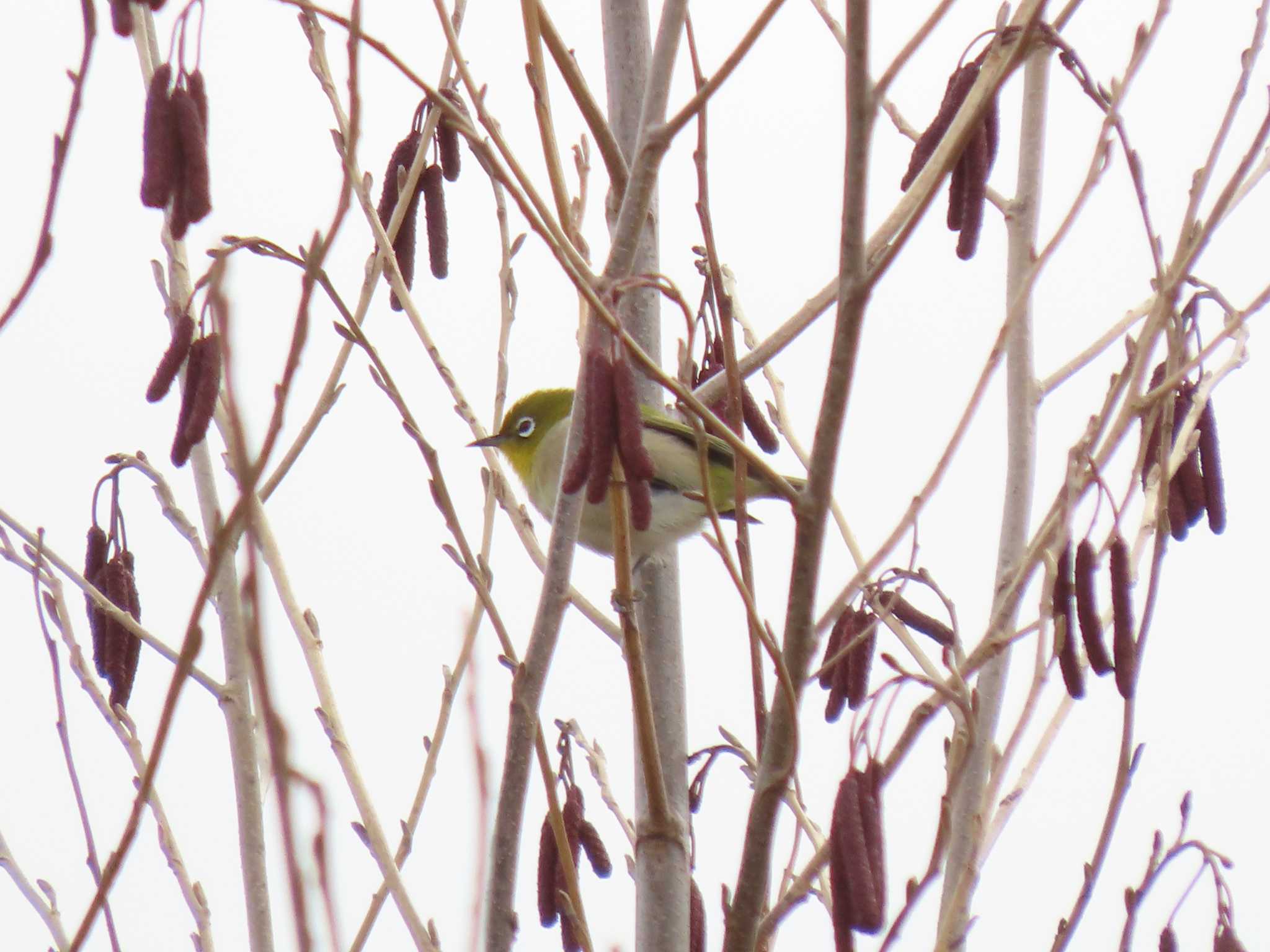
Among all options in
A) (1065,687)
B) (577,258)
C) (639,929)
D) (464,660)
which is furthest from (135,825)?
(1065,687)

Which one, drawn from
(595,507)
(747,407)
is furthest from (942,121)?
(595,507)

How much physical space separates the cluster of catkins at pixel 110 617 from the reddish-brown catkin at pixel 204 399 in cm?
71

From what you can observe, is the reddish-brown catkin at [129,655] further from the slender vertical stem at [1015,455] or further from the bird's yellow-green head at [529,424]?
the bird's yellow-green head at [529,424]

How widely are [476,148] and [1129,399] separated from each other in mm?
1027

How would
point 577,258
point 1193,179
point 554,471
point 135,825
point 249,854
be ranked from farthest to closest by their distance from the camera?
point 554,471
point 249,854
point 1193,179
point 577,258
point 135,825

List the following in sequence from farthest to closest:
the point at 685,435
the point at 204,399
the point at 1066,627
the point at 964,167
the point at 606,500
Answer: the point at 685,435
the point at 606,500
the point at 964,167
the point at 1066,627
the point at 204,399

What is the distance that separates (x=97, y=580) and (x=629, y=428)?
5.14 ft

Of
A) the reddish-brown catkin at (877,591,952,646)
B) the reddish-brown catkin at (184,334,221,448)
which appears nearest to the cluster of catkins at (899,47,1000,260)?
the reddish-brown catkin at (877,591,952,646)

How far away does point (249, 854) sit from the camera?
258 cm

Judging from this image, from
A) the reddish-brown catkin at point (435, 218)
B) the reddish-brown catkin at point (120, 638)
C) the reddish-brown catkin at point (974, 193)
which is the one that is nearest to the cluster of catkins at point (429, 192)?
the reddish-brown catkin at point (435, 218)

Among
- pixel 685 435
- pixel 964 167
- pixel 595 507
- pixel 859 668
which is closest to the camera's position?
pixel 964 167

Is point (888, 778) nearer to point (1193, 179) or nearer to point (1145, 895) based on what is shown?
point (1145, 895)

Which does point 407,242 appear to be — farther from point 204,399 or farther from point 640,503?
point 640,503

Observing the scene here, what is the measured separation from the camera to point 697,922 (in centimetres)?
247
